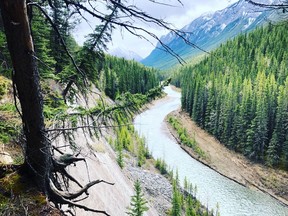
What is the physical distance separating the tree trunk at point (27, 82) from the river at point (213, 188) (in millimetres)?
21561

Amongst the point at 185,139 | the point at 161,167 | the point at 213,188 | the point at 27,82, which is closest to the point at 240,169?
the point at 213,188

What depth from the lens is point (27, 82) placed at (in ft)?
12.3

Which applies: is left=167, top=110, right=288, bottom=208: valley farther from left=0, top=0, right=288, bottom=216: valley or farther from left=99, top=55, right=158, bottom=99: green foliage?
left=99, top=55, right=158, bottom=99: green foliage

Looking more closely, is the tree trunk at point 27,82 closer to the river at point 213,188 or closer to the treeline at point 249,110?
the river at point 213,188

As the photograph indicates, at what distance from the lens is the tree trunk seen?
138 inches

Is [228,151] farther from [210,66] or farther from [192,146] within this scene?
[210,66]

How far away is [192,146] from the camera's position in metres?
56.2

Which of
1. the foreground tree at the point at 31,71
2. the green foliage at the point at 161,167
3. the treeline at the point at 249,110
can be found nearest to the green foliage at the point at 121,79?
the treeline at the point at 249,110

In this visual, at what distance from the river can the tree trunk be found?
2156 cm

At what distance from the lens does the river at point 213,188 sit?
3559 centimetres

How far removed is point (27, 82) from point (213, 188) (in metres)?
39.9

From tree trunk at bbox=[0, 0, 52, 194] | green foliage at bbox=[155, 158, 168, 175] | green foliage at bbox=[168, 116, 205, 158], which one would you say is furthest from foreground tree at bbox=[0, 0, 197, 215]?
green foliage at bbox=[168, 116, 205, 158]

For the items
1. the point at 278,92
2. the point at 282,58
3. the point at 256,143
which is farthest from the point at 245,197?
the point at 282,58

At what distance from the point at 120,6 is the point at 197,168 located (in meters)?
46.2
